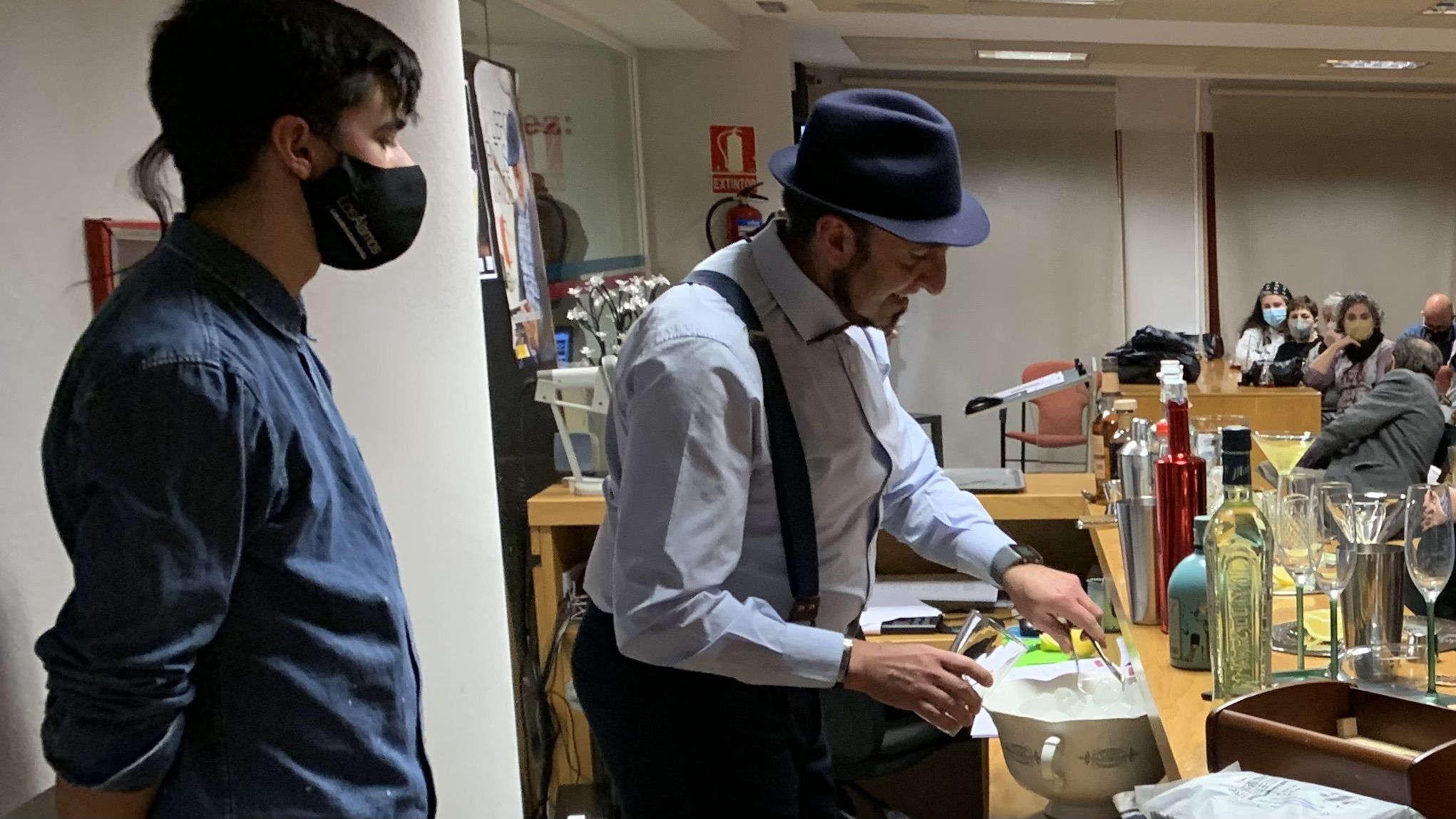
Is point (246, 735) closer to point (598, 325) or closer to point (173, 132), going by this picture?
point (173, 132)

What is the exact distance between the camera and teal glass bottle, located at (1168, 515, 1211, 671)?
4.70 ft

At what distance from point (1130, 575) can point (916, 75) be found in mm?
6319

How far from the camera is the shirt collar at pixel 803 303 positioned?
4.80ft

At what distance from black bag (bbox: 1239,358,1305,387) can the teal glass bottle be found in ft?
14.7

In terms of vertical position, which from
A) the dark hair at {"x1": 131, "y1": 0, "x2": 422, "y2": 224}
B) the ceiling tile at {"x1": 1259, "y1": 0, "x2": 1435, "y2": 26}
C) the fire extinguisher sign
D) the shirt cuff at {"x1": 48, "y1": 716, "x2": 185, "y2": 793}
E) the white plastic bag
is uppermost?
the ceiling tile at {"x1": 1259, "y1": 0, "x2": 1435, "y2": 26}

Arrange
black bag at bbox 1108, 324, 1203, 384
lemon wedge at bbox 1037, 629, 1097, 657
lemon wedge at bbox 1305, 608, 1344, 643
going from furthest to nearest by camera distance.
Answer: black bag at bbox 1108, 324, 1203, 384, lemon wedge at bbox 1037, 629, 1097, 657, lemon wedge at bbox 1305, 608, 1344, 643

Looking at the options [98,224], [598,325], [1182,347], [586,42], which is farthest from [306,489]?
[1182,347]

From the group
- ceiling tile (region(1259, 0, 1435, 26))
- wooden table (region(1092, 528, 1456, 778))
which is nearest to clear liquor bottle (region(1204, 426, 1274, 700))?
wooden table (region(1092, 528, 1456, 778))

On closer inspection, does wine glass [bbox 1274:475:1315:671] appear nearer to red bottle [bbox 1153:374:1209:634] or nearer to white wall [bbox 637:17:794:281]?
red bottle [bbox 1153:374:1209:634]

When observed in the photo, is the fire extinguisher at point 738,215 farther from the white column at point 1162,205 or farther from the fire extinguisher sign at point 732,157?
the white column at point 1162,205

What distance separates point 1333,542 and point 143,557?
3.96 ft

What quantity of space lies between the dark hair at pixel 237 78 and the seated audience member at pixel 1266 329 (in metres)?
7.02

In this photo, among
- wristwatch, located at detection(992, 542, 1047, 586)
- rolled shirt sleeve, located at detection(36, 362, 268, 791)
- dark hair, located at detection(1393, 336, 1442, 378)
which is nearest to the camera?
rolled shirt sleeve, located at detection(36, 362, 268, 791)

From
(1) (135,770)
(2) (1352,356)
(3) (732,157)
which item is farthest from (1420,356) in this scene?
(1) (135,770)
